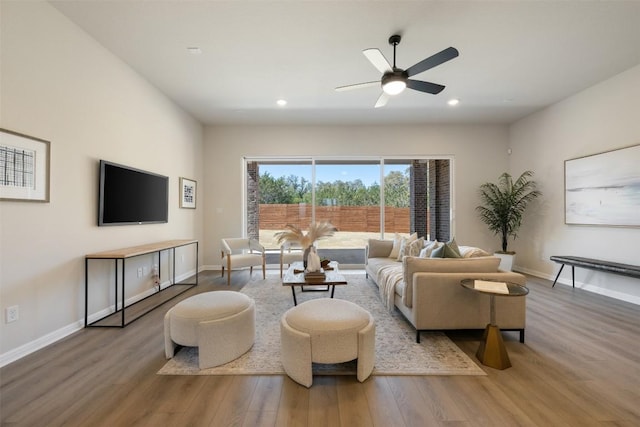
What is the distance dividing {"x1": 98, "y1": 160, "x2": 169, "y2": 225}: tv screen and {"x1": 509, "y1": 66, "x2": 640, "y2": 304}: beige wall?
6490 mm

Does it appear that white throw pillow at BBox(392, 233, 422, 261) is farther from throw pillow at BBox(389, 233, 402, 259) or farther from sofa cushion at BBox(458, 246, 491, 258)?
sofa cushion at BBox(458, 246, 491, 258)

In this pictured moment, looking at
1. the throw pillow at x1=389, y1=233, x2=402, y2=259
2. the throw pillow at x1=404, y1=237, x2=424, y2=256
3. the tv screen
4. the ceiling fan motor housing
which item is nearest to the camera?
the ceiling fan motor housing

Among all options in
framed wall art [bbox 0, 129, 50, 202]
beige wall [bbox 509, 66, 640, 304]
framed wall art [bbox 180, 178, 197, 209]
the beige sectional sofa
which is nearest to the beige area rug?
the beige sectional sofa

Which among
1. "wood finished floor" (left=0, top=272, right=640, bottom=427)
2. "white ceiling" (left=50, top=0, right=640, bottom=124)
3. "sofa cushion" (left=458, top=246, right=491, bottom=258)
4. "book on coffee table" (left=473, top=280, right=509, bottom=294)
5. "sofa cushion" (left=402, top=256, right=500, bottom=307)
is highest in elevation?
"white ceiling" (left=50, top=0, right=640, bottom=124)

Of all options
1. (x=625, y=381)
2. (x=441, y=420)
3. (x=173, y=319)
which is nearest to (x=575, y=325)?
(x=625, y=381)

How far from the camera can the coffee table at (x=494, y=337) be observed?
6.70 ft

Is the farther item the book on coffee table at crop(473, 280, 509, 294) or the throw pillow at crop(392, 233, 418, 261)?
the throw pillow at crop(392, 233, 418, 261)

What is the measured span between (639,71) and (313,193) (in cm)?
505

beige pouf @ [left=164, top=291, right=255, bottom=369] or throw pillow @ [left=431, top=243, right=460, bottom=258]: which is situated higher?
throw pillow @ [left=431, top=243, right=460, bottom=258]

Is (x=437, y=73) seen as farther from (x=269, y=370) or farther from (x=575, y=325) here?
(x=269, y=370)

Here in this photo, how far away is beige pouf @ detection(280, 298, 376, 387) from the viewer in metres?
1.84

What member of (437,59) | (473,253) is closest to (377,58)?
(437,59)

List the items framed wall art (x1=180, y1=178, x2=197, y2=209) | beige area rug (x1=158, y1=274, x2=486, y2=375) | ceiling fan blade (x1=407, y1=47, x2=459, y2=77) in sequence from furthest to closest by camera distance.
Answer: framed wall art (x1=180, y1=178, x2=197, y2=209) → ceiling fan blade (x1=407, y1=47, x2=459, y2=77) → beige area rug (x1=158, y1=274, x2=486, y2=375)

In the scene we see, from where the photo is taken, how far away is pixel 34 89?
2283 millimetres
